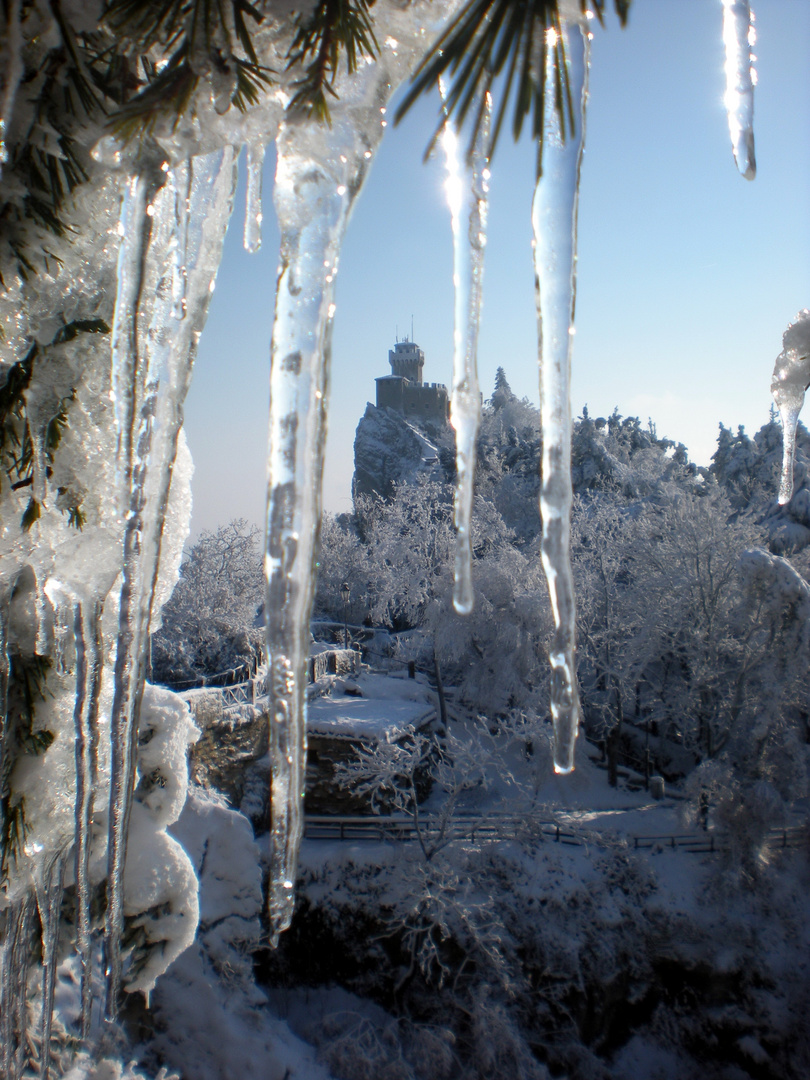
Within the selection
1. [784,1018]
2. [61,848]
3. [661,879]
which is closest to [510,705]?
[661,879]

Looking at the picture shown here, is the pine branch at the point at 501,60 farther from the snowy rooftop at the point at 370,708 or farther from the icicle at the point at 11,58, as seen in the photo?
the snowy rooftop at the point at 370,708

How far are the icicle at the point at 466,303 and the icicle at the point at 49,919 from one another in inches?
55.6

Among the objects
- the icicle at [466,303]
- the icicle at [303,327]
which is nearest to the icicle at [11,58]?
the icicle at [303,327]

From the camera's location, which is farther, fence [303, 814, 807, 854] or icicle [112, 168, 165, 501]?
fence [303, 814, 807, 854]

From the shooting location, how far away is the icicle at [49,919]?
5.20 ft

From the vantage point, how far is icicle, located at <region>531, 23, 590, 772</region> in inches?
33.2

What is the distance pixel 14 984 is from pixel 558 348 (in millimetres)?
2075

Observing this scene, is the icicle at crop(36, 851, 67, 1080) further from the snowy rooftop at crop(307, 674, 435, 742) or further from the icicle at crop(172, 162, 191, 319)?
the snowy rooftop at crop(307, 674, 435, 742)

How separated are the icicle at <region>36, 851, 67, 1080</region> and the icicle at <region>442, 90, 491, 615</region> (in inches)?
55.6

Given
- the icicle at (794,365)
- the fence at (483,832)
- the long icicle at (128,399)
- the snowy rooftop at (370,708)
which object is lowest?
the fence at (483,832)

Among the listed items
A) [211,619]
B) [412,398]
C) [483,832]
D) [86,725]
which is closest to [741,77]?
[86,725]

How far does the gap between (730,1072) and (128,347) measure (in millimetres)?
16093

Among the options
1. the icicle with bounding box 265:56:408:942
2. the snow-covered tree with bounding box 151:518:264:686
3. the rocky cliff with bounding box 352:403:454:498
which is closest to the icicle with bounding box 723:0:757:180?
the icicle with bounding box 265:56:408:942

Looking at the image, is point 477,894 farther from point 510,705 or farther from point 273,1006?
point 510,705
